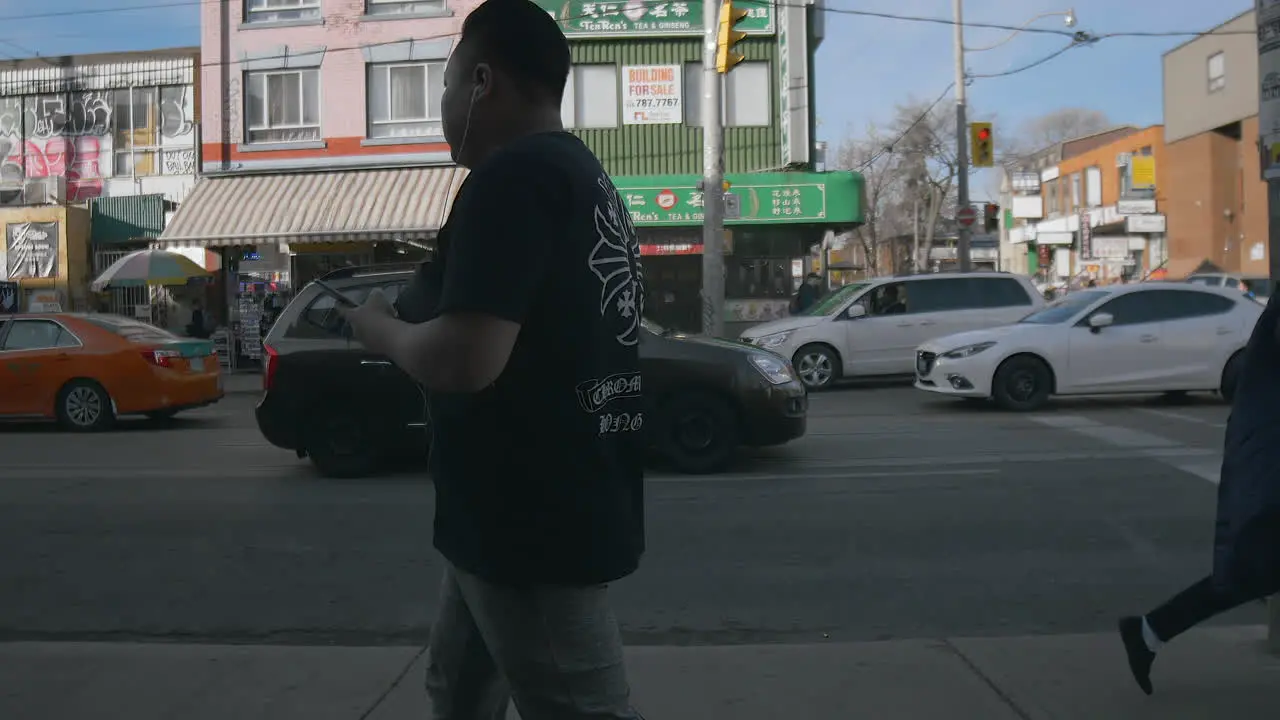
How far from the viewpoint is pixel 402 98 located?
79.2 feet

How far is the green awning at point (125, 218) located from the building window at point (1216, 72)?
120ft

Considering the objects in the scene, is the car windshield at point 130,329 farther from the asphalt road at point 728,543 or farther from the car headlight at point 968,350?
the car headlight at point 968,350

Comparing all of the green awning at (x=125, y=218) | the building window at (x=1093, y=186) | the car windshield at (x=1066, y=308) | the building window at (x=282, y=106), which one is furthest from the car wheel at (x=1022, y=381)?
the building window at (x=1093, y=186)

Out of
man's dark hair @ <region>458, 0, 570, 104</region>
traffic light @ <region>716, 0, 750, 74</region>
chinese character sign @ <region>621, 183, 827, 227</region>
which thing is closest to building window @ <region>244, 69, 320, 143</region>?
chinese character sign @ <region>621, 183, 827, 227</region>

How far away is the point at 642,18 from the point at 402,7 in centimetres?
507

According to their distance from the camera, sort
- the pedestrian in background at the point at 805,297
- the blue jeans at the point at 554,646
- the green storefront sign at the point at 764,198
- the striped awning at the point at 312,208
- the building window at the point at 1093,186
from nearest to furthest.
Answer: the blue jeans at the point at 554,646
the pedestrian in background at the point at 805,297
the striped awning at the point at 312,208
the green storefront sign at the point at 764,198
the building window at the point at 1093,186

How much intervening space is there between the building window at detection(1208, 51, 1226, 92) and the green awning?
36.5 m

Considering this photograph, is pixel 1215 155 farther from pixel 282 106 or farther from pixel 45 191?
pixel 45 191

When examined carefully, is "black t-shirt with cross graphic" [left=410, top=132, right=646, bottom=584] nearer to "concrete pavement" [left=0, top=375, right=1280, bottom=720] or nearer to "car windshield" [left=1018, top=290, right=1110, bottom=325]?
"concrete pavement" [left=0, top=375, right=1280, bottom=720]

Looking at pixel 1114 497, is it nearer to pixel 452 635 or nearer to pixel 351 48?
pixel 452 635

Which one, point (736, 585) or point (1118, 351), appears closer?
point (736, 585)

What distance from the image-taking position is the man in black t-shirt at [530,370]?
188cm

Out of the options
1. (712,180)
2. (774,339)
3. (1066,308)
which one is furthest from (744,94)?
(1066,308)

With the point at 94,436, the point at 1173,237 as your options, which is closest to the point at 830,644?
the point at 94,436
